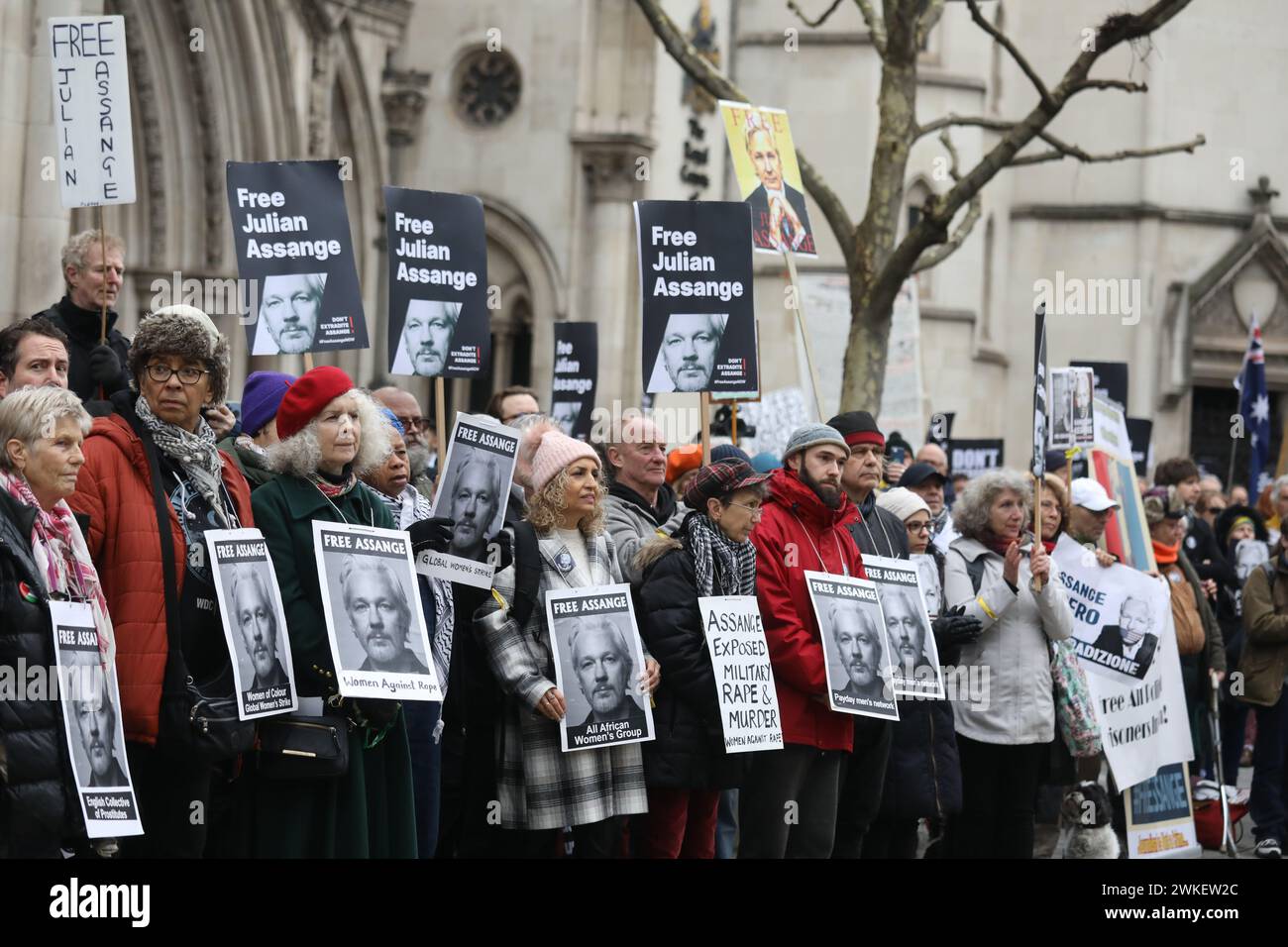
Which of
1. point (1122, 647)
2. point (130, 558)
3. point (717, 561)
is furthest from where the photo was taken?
point (1122, 647)

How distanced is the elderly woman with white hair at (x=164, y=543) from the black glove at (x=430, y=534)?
68 cm

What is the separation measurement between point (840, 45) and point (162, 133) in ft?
44.2

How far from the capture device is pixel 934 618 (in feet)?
30.0

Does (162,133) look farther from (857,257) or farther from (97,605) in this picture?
(97,605)

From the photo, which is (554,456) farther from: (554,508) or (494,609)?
(494,609)

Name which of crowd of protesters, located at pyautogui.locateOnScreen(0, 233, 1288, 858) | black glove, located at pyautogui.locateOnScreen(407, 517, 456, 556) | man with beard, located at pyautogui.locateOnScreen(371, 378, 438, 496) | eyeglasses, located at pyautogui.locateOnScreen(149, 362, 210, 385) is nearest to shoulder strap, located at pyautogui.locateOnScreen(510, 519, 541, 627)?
crowd of protesters, located at pyautogui.locateOnScreen(0, 233, 1288, 858)

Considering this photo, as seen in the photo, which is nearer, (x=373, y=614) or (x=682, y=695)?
(x=373, y=614)

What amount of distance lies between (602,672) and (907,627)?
4.94 feet

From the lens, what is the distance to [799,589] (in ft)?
27.5

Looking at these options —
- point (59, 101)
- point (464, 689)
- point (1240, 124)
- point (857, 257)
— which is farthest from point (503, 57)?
point (464, 689)

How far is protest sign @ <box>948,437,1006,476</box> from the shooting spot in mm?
18531

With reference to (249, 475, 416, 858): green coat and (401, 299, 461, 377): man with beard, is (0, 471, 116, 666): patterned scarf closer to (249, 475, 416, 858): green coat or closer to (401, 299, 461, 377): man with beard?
(249, 475, 416, 858): green coat

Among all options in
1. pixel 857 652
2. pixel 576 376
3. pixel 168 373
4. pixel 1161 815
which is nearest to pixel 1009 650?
pixel 857 652

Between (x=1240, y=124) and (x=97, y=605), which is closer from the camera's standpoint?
(x=97, y=605)
